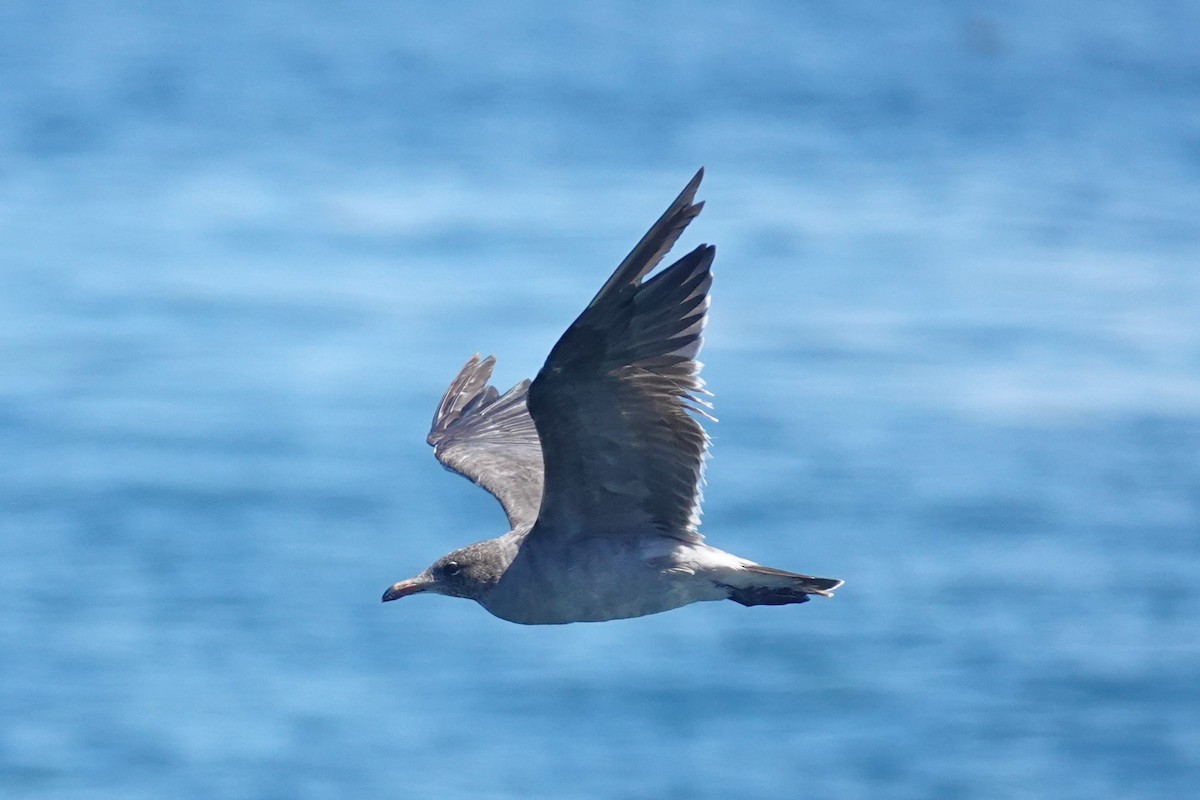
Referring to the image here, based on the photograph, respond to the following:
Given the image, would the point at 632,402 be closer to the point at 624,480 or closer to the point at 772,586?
the point at 624,480

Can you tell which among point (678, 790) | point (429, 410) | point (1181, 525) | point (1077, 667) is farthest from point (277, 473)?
point (1181, 525)

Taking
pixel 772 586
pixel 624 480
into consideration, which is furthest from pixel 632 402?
pixel 772 586

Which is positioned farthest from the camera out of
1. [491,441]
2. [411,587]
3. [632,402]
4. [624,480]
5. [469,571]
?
[491,441]

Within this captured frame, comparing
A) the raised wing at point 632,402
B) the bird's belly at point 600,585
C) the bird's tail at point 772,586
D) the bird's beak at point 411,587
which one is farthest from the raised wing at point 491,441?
the bird's tail at point 772,586

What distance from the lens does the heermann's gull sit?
817 centimetres

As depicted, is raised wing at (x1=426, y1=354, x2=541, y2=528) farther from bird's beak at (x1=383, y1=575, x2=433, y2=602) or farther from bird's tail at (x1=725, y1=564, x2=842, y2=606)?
bird's tail at (x1=725, y1=564, x2=842, y2=606)

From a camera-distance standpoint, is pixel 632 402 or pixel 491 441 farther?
pixel 491 441

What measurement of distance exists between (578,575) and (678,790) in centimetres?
1861

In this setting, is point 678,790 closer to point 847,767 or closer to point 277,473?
point 847,767

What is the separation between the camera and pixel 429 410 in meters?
34.8

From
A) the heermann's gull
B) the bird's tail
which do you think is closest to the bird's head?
the heermann's gull

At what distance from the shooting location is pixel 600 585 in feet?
29.2

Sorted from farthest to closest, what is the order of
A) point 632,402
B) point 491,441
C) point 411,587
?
point 491,441 → point 411,587 → point 632,402

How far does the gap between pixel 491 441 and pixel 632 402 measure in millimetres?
2997
